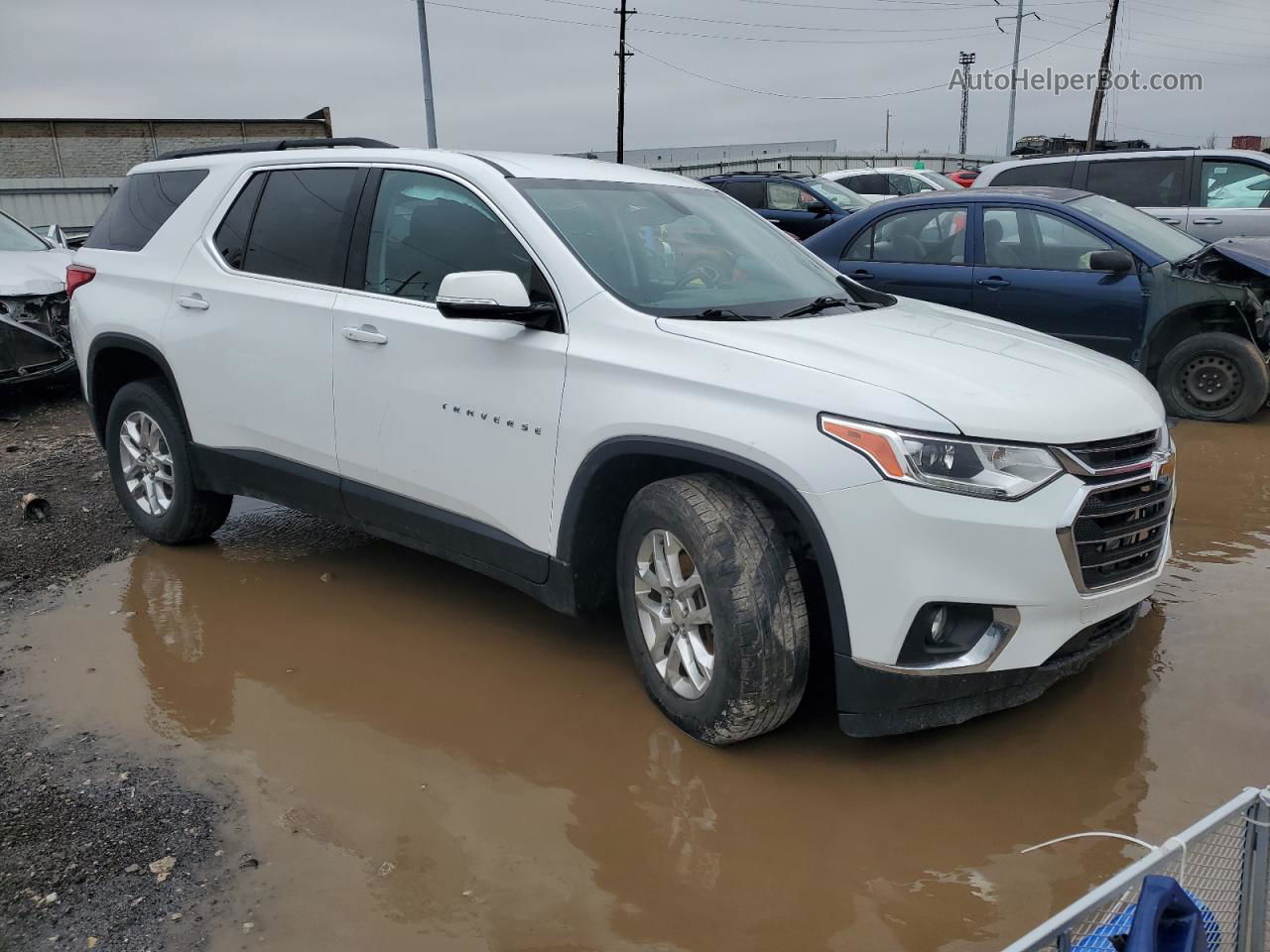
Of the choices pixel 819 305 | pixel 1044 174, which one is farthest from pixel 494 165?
pixel 1044 174

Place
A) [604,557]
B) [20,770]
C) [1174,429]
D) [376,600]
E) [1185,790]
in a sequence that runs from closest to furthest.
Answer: [1185,790] → [20,770] → [604,557] → [376,600] → [1174,429]

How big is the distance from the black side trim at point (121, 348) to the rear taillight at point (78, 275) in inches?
12.6

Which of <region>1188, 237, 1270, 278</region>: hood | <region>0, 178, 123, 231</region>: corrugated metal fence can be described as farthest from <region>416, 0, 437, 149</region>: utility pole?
<region>1188, 237, 1270, 278</region>: hood

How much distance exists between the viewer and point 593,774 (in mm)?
3309

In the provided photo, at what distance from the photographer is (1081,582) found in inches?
118

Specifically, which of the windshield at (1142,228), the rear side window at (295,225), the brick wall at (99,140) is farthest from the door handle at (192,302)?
the brick wall at (99,140)

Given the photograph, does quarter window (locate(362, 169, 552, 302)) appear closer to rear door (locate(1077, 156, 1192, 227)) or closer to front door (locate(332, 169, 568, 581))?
front door (locate(332, 169, 568, 581))

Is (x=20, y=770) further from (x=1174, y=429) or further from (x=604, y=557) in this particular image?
(x=1174, y=429)

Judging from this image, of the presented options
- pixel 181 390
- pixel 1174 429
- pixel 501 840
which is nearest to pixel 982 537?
pixel 501 840

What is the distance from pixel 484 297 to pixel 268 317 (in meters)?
1.44

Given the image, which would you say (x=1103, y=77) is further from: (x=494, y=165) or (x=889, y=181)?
(x=494, y=165)

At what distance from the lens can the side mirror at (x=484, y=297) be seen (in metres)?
3.45

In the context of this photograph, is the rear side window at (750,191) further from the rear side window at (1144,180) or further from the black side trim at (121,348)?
the black side trim at (121,348)

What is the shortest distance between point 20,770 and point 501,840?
1.64 m
